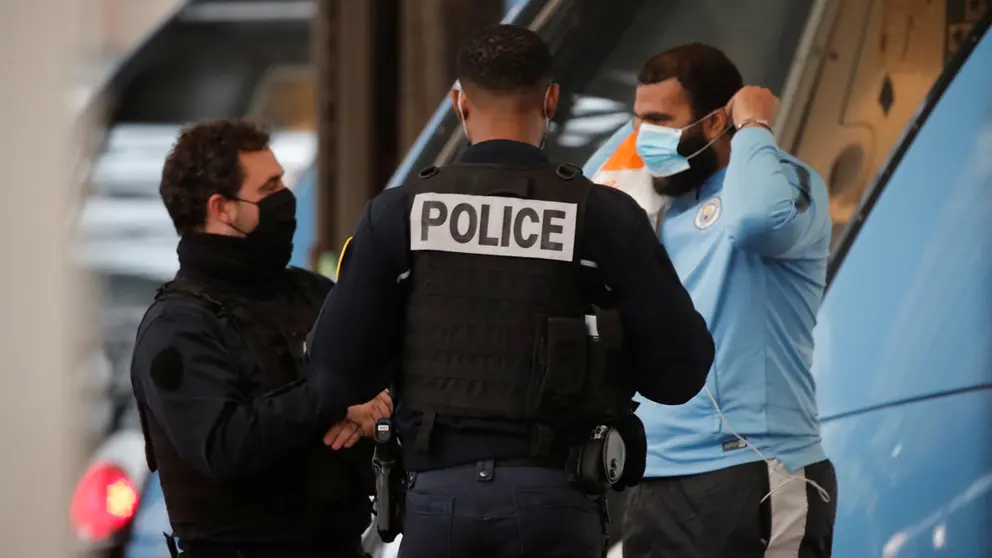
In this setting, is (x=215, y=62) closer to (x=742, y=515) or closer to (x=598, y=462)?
(x=742, y=515)

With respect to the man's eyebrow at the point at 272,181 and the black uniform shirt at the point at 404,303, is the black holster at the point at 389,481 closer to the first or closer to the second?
the black uniform shirt at the point at 404,303

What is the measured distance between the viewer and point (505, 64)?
165cm

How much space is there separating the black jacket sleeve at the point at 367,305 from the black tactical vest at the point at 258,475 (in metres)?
0.23

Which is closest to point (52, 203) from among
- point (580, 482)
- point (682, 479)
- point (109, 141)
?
point (580, 482)

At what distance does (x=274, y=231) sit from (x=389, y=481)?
50 centimetres

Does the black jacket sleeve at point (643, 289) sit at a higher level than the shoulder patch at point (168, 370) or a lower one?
higher

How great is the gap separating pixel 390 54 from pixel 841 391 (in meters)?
1.82

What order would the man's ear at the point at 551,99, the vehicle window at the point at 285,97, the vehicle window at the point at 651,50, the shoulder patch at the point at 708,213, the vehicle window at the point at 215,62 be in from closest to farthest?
the man's ear at the point at 551,99 < the shoulder patch at the point at 708,213 < the vehicle window at the point at 651,50 < the vehicle window at the point at 285,97 < the vehicle window at the point at 215,62

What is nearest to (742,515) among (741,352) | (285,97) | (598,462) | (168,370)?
(741,352)

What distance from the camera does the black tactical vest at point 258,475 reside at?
184 centimetres

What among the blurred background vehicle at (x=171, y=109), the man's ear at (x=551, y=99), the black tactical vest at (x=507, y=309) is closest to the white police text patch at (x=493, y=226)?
the black tactical vest at (x=507, y=309)

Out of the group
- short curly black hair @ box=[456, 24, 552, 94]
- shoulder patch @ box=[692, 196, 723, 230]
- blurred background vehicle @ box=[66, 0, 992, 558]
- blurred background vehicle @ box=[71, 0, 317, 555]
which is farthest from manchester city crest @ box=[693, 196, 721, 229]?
blurred background vehicle @ box=[71, 0, 317, 555]

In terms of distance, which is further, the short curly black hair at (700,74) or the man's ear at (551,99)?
the short curly black hair at (700,74)

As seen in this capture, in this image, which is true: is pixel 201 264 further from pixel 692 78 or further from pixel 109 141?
pixel 109 141
